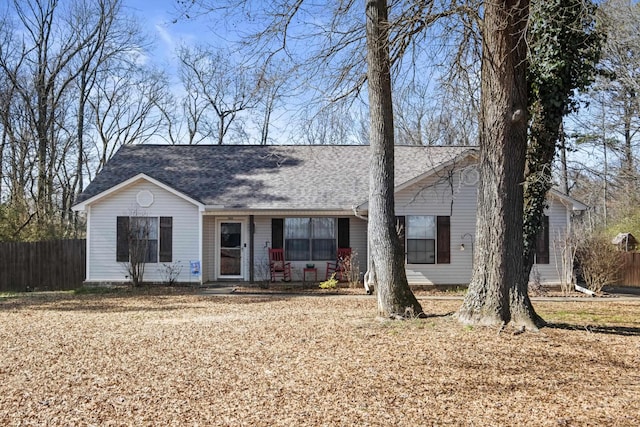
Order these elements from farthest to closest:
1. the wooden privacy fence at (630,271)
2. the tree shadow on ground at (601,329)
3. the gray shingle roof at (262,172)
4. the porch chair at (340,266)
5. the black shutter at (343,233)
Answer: the wooden privacy fence at (630,271), the black shutter at (343,233), the gray shingle roof at (262,172), the porch chair at (340,266), the tree shadow on ground at (601,329)

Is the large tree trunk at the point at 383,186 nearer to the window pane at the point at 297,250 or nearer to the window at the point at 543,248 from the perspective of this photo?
the window pane at the point at 297,250

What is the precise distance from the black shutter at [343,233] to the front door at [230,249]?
10.7 ft

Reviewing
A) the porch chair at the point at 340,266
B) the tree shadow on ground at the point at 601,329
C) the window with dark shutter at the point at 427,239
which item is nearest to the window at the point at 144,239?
the porch chair at the point at 340,266

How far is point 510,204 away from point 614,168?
792 centimetres

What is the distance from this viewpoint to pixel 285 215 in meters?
17.2

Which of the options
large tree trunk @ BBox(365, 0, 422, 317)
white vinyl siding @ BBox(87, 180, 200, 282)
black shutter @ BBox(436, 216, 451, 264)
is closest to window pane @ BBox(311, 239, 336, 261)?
black shutter @ BBox(436, 216, 451, 264)

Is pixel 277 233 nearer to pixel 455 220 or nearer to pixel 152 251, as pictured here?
pixel 152 251

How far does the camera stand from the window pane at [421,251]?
53.4 feet

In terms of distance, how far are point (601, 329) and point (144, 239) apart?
12499 mm

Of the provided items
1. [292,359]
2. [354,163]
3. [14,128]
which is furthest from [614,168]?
[14,128]

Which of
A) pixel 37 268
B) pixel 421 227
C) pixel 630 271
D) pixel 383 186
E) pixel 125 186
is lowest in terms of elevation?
pixel 630 271

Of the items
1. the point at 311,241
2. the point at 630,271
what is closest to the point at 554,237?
the point at 630,271

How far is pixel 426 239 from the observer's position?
1633cm

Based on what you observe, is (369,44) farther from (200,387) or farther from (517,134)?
(200,387)
